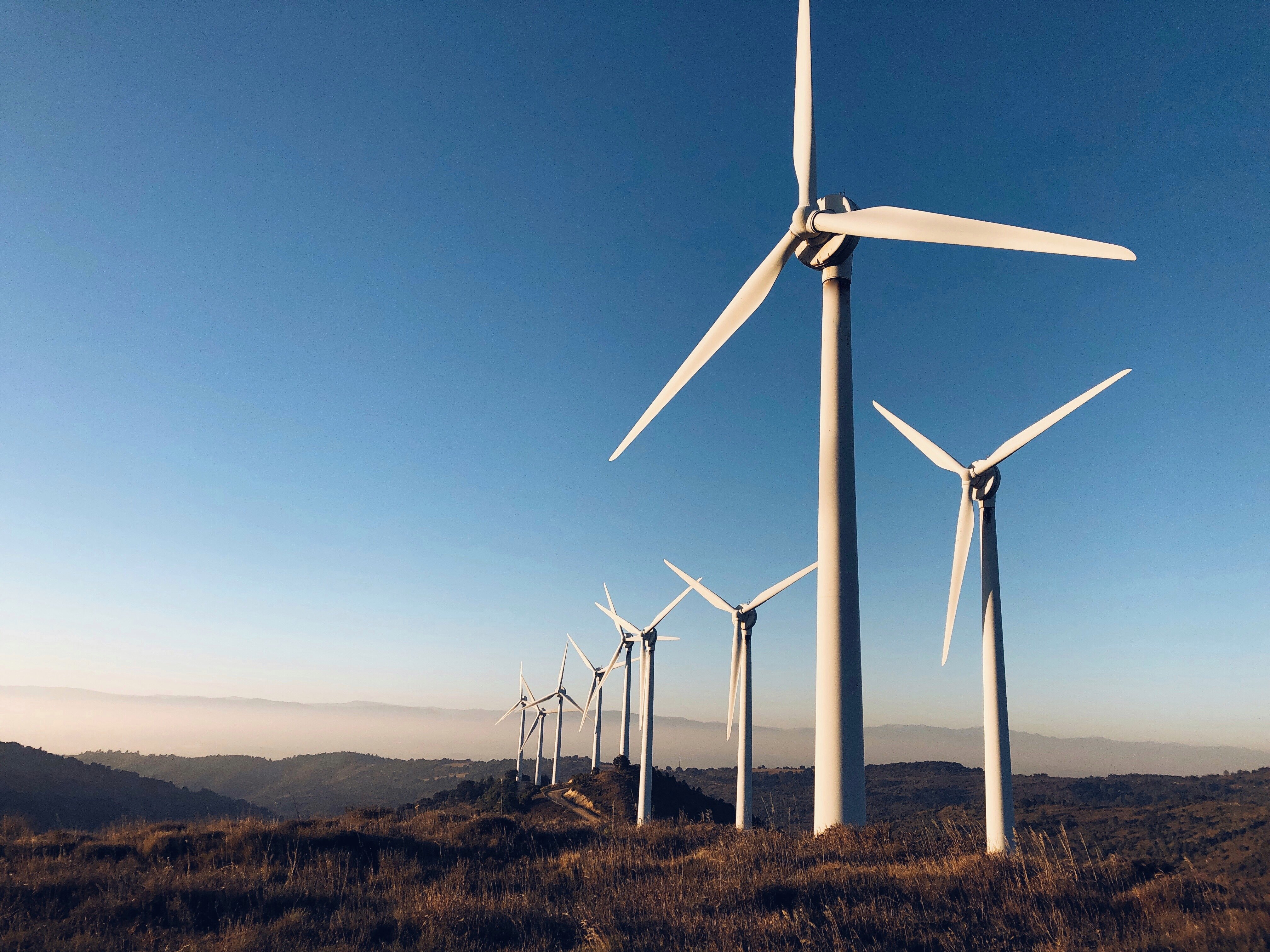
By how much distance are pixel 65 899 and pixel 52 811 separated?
131 m

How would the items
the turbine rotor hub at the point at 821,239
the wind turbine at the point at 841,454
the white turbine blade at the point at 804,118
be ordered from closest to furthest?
the wind turbine at the point at 841,454, the turbine rotor hub at the point at 821,239, the white turbine blade at the point at 804,118

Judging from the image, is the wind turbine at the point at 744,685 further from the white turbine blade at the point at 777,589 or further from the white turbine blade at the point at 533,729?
the white turbine blade at the point at 533,729

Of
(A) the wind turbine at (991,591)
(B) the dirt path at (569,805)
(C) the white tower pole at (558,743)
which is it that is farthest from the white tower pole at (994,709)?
(C) the white tower pole at (558,743)

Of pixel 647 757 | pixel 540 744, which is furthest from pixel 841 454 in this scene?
pixel 540 744

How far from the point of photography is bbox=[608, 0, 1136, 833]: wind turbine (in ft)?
58.3

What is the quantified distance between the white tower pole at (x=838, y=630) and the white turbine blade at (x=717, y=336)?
5405 mm

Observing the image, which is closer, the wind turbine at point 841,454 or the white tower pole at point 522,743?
the wind turbine at point 841,454

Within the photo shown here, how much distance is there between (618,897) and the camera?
42.7 feet

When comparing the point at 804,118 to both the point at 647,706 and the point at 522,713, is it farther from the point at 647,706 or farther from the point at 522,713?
the point at 522,713

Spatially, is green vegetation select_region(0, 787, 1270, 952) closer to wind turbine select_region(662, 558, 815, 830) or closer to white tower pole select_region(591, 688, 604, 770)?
wind turbine select_region(662, 558, 815, 830)

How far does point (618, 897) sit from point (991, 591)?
19336 mm

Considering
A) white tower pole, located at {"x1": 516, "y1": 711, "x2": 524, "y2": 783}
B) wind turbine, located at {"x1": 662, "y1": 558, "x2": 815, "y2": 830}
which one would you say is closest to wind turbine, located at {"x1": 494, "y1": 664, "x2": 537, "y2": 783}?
white tower pole, located at {"x1": 516, "y1": 711, "x2": 524, "y2": 783}

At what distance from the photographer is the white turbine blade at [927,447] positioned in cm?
2934

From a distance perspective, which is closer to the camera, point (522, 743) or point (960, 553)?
point (960, 553)
